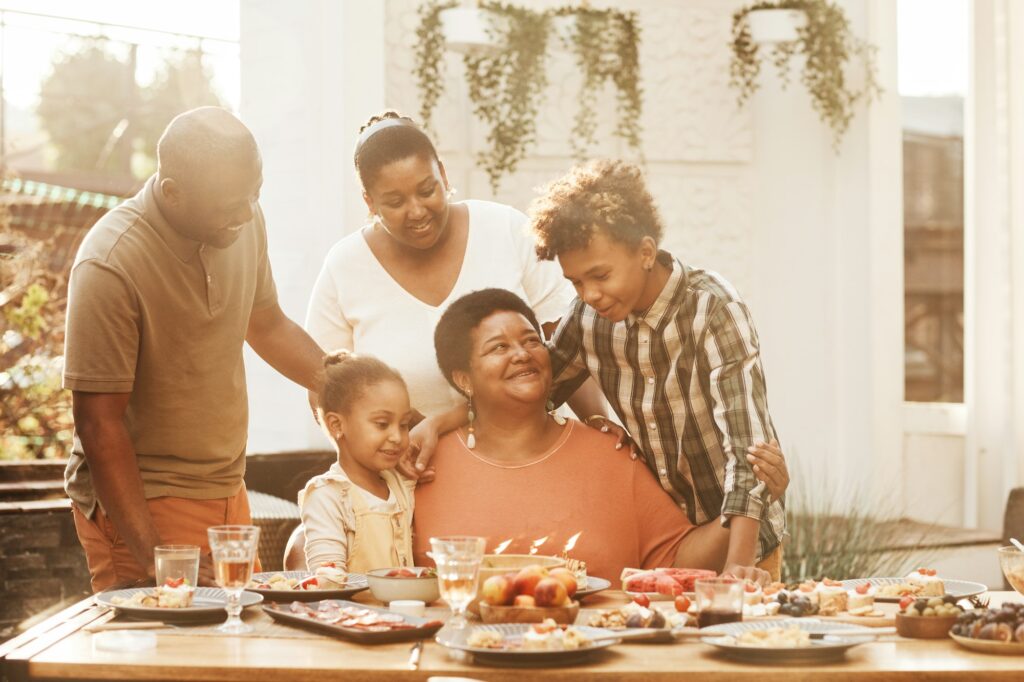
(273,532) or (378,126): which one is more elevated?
(378,126)

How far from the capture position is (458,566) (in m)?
1.97

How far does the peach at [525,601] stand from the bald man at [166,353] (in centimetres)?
64

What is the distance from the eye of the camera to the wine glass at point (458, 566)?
1.97 m

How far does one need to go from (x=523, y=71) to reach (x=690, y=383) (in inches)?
135

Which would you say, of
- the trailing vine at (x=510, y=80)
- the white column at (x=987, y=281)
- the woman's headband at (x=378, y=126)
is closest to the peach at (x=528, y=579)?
the woman's headband at (x=378, y=126)

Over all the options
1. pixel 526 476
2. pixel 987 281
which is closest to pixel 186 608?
pixel 526 476

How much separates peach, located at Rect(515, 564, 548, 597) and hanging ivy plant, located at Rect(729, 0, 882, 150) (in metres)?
4.53

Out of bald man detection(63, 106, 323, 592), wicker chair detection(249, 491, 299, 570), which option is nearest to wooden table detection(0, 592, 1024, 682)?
bald man detection(63, 106, 323, 592)

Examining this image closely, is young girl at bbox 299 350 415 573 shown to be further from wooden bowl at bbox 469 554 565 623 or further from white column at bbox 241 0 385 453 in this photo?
white column at bbox 241 0 385 453

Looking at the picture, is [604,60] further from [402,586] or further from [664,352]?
[402,586]

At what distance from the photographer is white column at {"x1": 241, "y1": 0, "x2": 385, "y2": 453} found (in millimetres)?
5531

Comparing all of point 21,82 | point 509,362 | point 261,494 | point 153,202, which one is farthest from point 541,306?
point 21,82

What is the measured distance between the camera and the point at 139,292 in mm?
2660

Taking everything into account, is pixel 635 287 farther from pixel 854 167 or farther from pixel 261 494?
pixel 854 167
